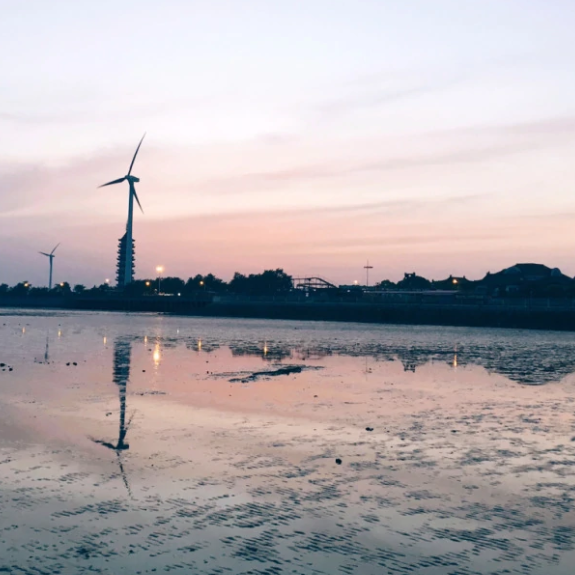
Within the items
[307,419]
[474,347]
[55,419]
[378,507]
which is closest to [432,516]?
[378,507]

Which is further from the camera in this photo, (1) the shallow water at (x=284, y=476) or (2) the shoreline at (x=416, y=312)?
(2) the shoreline at (x=416, y=312)

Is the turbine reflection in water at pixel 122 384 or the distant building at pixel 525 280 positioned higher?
the distant building at pixel 525 280

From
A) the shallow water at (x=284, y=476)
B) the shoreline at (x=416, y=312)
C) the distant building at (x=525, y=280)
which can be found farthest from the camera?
the distant building at (x=525, y=280)

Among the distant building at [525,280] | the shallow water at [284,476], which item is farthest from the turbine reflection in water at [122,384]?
the distant building at [525,280]

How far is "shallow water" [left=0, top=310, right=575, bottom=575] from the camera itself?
10664 mm

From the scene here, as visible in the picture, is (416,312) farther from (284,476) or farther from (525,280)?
(284,476)

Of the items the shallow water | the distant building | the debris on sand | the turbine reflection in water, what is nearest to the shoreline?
the distant building

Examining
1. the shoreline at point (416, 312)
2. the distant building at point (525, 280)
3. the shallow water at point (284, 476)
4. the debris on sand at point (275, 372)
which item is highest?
the distant building at point (525, 280)

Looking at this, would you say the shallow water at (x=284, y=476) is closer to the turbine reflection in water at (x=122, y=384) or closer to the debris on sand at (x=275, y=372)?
the turbine reflection in water at (x=122, y=384)

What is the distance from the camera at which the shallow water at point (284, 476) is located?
10664mm

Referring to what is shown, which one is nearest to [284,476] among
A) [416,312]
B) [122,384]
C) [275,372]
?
[122,384]

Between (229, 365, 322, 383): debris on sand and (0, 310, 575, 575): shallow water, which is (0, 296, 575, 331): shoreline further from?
(0, 310, 575, 575): shallow water

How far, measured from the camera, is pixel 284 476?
49.0 ft

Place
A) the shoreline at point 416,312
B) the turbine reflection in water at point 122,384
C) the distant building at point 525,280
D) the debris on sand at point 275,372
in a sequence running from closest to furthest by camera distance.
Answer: the turbine reflection in water at point 122,384 < the debris on sand at point 275,372 < the shoreline at point 416,312 < the distant building at point 525,280
